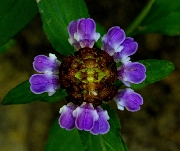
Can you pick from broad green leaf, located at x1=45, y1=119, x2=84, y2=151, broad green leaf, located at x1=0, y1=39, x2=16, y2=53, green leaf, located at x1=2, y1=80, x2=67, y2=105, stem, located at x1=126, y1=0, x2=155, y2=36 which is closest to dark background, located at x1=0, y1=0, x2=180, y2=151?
stem, located at x1=126, y1=0, x2=155, y2=36

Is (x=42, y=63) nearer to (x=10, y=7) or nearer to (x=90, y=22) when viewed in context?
(x=90, y=22)

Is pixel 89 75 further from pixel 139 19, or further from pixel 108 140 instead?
pixel 139 19

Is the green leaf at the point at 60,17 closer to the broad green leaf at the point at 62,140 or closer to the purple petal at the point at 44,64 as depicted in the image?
the purple petal at the point at 44,64

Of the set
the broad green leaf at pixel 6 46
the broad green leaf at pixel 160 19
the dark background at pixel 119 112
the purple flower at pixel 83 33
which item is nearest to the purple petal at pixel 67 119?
the purple flower at pixel 83 33

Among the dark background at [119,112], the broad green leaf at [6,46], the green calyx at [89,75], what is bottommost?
the dark background at [119,112]

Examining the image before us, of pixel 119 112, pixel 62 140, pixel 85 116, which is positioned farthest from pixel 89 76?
pixel 119 112

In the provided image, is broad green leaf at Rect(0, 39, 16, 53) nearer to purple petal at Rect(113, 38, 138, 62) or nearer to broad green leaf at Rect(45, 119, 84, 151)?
broad green leaf at Rect(45, 119, 84, 151)

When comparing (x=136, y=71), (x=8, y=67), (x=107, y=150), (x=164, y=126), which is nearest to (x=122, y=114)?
(x=164, y=126)
